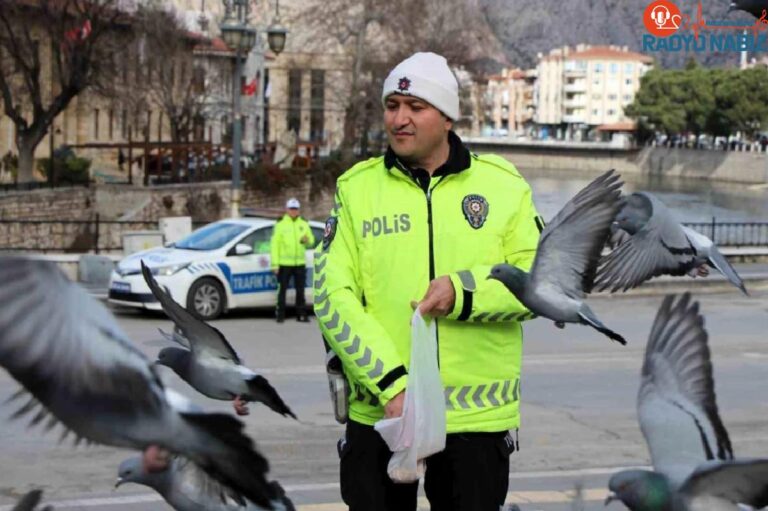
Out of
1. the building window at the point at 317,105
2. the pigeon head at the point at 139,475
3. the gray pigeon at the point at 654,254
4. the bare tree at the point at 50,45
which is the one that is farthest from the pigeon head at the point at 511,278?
the building window at the point at 317,105

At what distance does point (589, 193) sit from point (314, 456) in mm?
5787

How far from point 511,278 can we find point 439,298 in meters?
0.24

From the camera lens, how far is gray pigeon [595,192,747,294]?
18.1 ft

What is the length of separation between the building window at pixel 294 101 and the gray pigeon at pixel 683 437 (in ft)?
229

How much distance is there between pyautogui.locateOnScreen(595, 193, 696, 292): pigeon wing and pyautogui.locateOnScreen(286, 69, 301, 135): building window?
2700 inches

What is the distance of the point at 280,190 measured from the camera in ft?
180

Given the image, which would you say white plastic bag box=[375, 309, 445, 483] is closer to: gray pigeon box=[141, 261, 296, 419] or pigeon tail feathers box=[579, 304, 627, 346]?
gray pigeon box=[141, 261, 296, 419]

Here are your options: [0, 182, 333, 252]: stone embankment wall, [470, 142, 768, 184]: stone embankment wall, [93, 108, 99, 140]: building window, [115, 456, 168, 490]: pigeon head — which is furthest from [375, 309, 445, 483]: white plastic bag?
[470, 142, 768, 184]: stone embankment wall

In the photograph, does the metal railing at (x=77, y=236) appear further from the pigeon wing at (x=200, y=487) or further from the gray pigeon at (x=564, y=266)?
the pigeon wing at (x=200, y=487)

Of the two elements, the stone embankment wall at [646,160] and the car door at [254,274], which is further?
the stone embankment wall at [646,160]

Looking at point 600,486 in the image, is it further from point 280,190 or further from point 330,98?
point 330,98

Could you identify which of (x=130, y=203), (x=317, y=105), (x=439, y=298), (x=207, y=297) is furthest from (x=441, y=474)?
(x=317, y=105)

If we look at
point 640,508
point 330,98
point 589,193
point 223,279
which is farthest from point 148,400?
point 330,98

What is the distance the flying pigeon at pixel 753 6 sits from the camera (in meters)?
4.54
